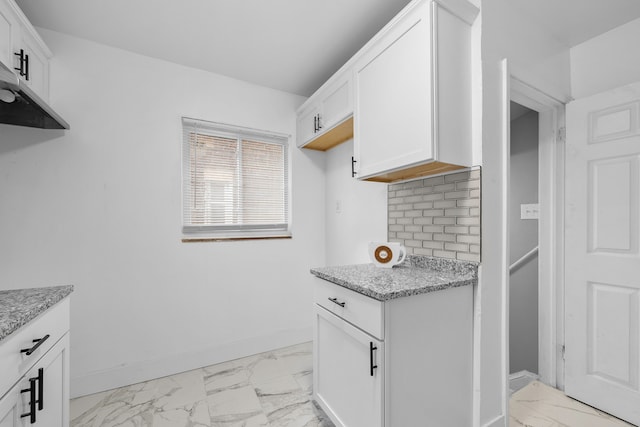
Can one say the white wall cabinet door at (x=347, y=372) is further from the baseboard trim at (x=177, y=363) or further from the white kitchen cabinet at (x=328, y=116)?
the white kitchen cabinet at (x=328, y=116)

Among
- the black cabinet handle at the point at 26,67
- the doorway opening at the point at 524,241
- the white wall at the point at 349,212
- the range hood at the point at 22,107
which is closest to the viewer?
the range hood at the point at 22,107

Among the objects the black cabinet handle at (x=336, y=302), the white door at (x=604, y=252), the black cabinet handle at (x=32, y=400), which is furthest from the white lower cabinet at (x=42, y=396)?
the white door at (x=604, y=252)

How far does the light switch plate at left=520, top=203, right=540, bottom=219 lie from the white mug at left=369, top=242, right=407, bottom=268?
1.53 m

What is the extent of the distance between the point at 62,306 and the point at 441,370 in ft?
5.79

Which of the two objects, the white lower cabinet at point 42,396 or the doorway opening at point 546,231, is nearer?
the white lower cabinet at point 42,396

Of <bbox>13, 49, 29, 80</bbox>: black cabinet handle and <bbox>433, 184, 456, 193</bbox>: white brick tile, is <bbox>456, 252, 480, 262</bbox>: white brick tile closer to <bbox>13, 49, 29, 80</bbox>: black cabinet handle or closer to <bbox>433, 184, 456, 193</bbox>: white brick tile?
<bbox>433, 184, 456, 193</bbox>: white brick tile

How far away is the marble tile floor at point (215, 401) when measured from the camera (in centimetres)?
164

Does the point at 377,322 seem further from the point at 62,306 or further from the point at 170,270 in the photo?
the point at 170,270

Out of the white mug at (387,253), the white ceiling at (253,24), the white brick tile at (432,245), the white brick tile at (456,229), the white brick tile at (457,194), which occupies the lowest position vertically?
the white mug at (387,253)

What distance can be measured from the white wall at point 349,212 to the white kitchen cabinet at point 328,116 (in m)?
0.22

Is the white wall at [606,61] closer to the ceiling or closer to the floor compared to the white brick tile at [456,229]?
closer to the ceiling

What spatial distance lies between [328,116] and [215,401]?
2.21 meters

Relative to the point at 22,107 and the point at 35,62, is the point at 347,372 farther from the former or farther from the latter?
the point at 35,62

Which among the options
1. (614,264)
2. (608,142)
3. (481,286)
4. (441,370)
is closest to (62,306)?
(441,370)
